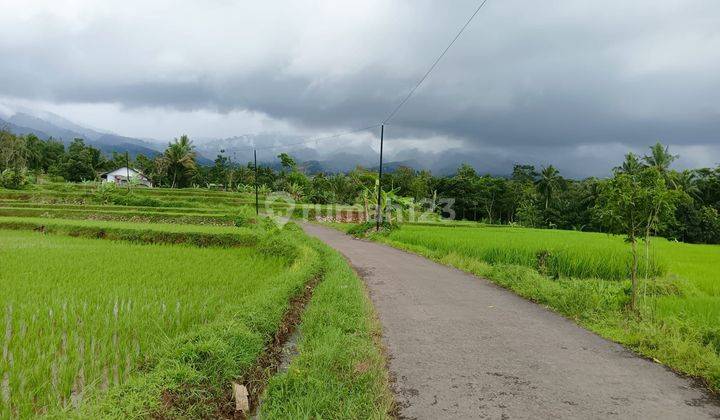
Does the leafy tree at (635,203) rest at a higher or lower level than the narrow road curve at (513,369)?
higher

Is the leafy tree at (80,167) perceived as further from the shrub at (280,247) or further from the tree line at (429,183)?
the shrub at (280,247)

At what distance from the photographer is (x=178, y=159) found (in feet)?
171

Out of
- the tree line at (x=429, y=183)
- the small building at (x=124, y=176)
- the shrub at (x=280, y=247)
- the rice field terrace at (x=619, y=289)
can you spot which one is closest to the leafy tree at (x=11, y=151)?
the tree line at (x=429, y=183)

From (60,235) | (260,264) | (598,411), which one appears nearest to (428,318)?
(598,411)

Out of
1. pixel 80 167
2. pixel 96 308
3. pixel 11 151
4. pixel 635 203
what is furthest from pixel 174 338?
pixel 11 151

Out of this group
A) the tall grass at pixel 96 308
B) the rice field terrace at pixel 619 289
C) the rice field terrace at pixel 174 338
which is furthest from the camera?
the rice field terrace at pixel 619 289

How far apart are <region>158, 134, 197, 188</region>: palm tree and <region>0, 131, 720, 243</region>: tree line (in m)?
0.12

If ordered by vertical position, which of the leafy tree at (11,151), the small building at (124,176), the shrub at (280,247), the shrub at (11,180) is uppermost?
the leafy tree at (11,151)

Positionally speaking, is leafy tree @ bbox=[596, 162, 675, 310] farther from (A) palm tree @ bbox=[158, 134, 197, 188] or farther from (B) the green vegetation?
Result: (A) palm tree @ bbox=[158, 134, 197, 188]

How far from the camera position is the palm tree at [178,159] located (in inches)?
2048

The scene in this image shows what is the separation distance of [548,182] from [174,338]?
52055mm

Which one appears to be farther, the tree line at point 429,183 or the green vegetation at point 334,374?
the tree line at point 429,183

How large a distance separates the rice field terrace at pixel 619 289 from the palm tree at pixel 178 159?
45.8m

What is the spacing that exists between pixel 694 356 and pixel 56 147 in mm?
80600
